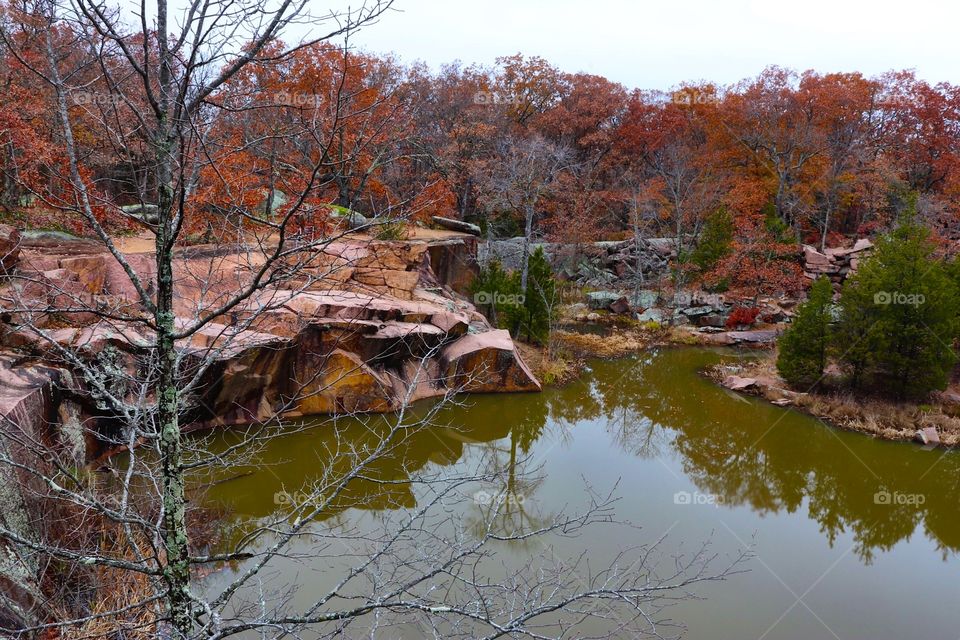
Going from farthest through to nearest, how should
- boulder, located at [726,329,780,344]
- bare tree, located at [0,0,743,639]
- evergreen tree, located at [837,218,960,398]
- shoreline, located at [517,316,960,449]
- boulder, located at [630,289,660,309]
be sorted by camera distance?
boulder, located at [630,289,660,309], boulder, located at [726,329,780,344], evergreen tree, located at [837,218,960,398], shoreline, located at [517,316,960,449], bare tree, located at [0,0,743,639]

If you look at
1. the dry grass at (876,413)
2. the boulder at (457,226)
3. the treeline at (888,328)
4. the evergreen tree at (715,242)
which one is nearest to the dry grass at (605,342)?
the evergreen tree at (715,242)

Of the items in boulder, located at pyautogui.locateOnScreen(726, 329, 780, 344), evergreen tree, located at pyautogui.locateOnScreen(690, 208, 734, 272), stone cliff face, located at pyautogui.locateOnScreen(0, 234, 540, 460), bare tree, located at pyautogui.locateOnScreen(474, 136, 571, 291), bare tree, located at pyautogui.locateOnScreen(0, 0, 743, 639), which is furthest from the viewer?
evergreen tree, located at pyautogui.locateOnScreen(690, 208, 734, 272)

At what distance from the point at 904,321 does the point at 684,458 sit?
20.1 feet

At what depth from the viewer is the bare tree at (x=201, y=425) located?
2.92 meters

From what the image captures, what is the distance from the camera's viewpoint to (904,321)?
524 inches

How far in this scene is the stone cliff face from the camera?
8273 mm

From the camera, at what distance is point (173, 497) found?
3.19m

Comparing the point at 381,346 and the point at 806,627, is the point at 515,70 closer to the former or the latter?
the point at 381,346

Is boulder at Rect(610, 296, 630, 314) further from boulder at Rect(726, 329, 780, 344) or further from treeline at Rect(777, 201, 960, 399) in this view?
treeline at Rect(777, 201, 960, 399)

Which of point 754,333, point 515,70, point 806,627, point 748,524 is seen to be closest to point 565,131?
point 515,70

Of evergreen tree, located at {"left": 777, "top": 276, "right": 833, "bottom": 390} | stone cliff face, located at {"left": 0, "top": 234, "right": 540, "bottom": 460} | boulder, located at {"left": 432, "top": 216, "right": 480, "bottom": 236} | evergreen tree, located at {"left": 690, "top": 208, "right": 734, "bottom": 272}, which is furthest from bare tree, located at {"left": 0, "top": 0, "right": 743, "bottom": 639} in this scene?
evergreen tree, located at {"left": 690, "top": 208, "right": 734, "bottom": 272}

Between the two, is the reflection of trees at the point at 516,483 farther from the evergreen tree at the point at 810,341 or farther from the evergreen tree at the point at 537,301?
the evergreen tree at the point at 810,341

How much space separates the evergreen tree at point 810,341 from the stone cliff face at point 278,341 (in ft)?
20.2

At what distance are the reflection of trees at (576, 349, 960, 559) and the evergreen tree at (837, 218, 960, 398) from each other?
6.96 feet
